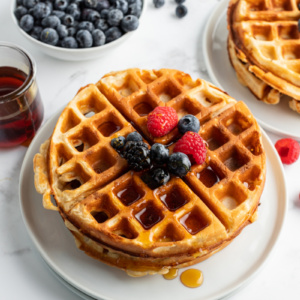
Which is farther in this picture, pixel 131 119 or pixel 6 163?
pixel 6 163

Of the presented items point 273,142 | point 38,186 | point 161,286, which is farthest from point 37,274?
point 273,142

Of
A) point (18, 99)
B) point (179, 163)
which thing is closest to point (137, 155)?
point (179, 163)

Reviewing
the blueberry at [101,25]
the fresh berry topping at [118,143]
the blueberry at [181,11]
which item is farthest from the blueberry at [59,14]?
the fresh berry topping at [118,143]

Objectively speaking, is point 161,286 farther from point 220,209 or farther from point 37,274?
point 37,274

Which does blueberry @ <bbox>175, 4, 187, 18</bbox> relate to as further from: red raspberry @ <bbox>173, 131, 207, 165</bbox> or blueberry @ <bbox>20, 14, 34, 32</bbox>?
red raspberry @ <bbox>173, 131, 207, 165</bbox>

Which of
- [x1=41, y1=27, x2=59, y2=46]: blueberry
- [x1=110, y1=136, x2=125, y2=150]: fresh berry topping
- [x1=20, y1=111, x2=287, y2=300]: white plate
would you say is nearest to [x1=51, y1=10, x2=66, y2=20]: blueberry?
[x1=41, y1=27, x2=59, y2=46]: blueberry

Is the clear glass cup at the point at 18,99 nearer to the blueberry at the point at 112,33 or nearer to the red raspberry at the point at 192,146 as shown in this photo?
the blueberry at the point at 112,33
